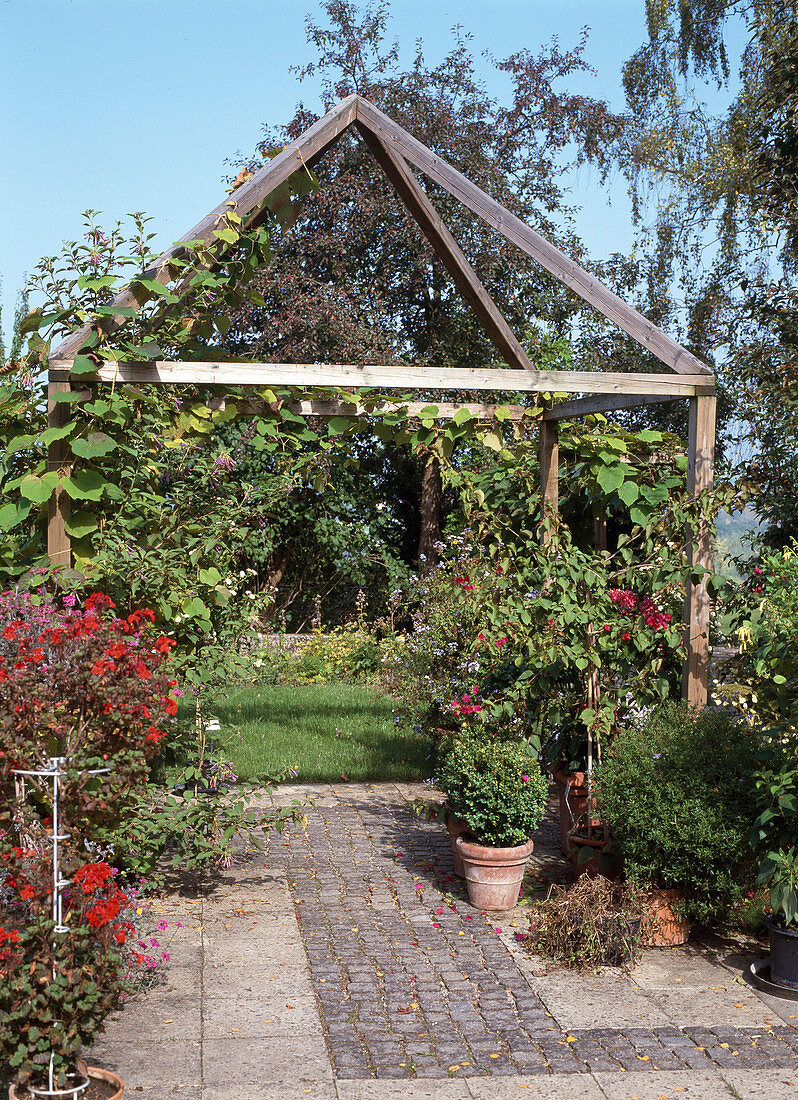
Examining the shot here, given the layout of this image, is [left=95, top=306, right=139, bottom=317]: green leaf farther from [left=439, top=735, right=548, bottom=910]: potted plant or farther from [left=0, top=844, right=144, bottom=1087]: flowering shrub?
[left=439, top=735, right=548, bottom=910]: potted plant

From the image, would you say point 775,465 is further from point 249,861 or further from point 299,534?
point 299,534

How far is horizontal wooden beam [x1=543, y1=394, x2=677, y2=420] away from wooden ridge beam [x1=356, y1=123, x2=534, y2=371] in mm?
291

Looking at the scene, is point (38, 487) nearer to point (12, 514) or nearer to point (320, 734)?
point (12, 514)

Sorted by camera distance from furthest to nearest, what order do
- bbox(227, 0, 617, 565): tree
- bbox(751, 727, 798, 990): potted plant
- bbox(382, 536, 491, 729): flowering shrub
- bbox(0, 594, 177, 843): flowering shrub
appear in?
bbox(227, 0, 617, 565): tree → bbox(382, 536, 491, 729): flowering shrub → bbox(751, 727, 798, 990): potted plant → bbox(0, 594, 177, 843): flowering shrub

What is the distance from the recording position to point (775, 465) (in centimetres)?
705

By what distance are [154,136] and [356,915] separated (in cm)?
631

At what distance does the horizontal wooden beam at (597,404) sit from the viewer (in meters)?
4.84

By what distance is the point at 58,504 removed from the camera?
13.8 feet

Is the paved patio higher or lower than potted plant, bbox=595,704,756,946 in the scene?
lower

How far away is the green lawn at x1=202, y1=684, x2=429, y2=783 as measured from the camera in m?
6.84

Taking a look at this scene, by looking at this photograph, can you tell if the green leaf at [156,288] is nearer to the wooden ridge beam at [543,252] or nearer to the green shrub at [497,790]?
the wooden ridge beam at [543,252]

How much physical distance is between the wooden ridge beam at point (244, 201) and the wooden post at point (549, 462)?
6.32 feet

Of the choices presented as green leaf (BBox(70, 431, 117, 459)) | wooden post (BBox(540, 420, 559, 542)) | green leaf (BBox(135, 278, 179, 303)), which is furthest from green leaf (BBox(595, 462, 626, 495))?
green leaf (BBox(70, 431, 117, 459))

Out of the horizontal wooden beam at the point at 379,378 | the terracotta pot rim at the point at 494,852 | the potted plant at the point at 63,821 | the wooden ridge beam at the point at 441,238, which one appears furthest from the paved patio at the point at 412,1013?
the wooden ridge beam at the point at 441,238
